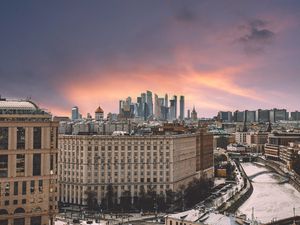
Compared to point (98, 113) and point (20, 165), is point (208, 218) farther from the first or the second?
point (98, 113)

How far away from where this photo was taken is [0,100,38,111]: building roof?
145 ft

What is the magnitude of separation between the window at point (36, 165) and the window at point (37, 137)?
89 cm

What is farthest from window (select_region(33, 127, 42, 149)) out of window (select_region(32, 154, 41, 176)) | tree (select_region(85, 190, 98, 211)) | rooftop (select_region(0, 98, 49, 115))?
tree (select_region(85, 190, 98, 211))

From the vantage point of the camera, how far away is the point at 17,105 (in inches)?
1772

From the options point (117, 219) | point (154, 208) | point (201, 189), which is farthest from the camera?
point (201, 189)

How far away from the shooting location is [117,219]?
62656 mm

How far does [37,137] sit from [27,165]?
2661 millimetres

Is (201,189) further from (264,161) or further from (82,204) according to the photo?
(264,161)

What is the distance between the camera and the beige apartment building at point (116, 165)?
2908 inches

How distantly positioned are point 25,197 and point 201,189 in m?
41.9

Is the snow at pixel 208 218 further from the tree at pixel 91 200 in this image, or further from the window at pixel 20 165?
the tree at pixel 91 200

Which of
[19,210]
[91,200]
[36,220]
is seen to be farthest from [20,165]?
[91,200]

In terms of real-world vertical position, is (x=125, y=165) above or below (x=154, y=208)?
above

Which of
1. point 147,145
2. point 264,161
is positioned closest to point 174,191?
point 147,145
